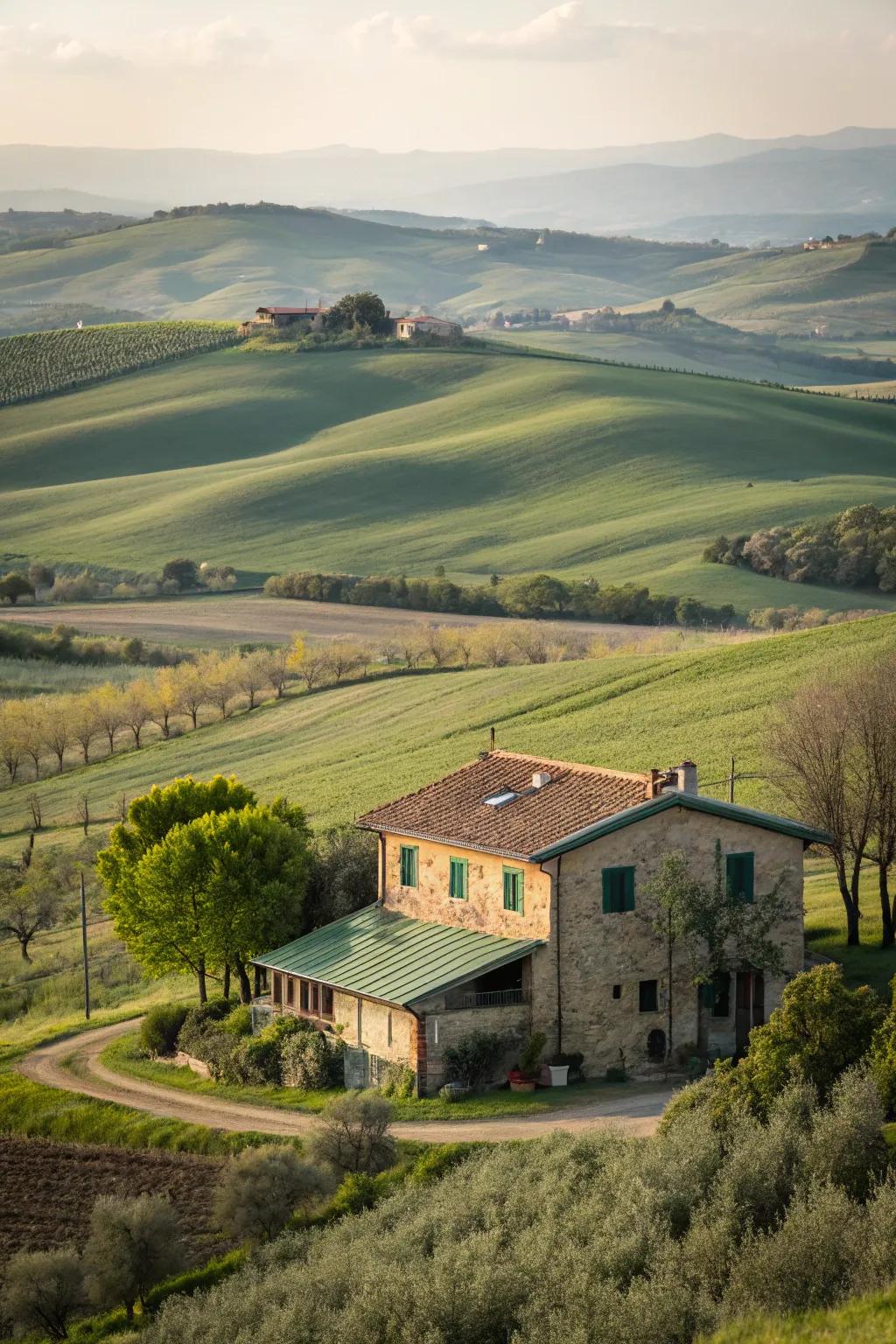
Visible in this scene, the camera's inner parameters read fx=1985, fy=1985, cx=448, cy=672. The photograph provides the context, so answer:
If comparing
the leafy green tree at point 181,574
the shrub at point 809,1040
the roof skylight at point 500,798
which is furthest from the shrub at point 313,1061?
the leafy green tree at point 181,574

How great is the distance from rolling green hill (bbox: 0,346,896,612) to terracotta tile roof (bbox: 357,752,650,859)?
66.0 m

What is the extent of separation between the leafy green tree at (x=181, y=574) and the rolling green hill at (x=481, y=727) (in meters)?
41.1

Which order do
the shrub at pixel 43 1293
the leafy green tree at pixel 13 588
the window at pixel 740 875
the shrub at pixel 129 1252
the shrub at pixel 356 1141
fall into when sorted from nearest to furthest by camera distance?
the shrub at pixel 43 1293 < the shrub at pixel 129 1252 < the shrub at pixel 356 1141 < the window at pixel 740 875 < the leafy green tree at pixel 13 588

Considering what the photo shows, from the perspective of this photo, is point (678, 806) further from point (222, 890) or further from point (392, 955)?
point (222, 890)

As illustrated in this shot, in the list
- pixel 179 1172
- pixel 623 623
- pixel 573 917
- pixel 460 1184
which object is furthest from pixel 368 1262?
pixel 623 623

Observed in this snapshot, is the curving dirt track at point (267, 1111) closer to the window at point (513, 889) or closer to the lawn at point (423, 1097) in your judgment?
the lawn at point (423, 1097)

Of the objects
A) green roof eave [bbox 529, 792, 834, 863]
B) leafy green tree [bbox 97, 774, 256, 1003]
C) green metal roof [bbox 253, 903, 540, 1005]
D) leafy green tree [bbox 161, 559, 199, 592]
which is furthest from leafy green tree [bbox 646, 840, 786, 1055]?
leafy green tree [bbox 161, 559, 199, 592]

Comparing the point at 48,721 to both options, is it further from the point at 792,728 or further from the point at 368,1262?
the point at 368,1262

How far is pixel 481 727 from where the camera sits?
84062mm

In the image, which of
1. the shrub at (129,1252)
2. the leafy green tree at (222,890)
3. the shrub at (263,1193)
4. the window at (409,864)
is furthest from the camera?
the leafy green tree at (222,890)

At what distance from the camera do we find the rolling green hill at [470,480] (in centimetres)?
14038

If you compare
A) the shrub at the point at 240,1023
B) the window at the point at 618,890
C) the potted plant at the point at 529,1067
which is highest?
the window at the point at 618,890

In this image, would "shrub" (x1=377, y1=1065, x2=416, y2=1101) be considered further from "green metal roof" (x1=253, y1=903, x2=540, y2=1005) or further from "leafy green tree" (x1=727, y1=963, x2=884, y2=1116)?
"leafy green tree" (x1=727, y1=963, x2=884, y2=1116)

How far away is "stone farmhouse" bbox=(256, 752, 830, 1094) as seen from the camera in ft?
144
